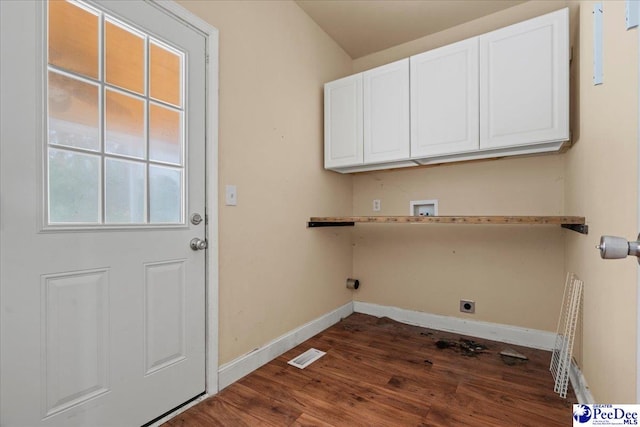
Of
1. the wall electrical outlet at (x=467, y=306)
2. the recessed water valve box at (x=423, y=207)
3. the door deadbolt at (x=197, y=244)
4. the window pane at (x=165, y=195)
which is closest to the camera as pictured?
the window pane at (x=165, y=195)

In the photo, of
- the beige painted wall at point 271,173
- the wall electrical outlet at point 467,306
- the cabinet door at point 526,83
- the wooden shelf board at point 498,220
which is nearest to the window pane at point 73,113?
the beige painted wall at point 271,173

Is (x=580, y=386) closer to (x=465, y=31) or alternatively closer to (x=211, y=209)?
(x=211, y=209)

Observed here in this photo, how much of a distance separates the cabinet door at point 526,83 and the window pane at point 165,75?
1922 mm

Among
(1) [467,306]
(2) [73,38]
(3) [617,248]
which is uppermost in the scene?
(2) [73,38]

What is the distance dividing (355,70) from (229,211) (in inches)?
87.6

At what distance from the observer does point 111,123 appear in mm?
1303

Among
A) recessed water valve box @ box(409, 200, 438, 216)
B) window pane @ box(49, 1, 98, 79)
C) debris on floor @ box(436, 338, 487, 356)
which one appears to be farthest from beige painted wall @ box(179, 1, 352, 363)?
debris on floor @ box(436, 338, 487, 356)

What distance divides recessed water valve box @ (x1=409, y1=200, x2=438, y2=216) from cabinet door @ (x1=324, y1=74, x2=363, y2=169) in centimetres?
69

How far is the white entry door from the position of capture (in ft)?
3.47

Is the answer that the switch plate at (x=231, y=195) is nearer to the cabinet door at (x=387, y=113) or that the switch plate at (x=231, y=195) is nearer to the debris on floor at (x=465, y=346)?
the cabinet door at (x=387, y=113)

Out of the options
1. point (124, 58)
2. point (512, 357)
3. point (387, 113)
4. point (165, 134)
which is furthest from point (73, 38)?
point (512, 357)

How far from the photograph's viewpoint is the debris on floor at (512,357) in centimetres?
204

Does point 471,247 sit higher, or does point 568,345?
point 471,247

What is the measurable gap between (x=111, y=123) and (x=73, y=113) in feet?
0.44
